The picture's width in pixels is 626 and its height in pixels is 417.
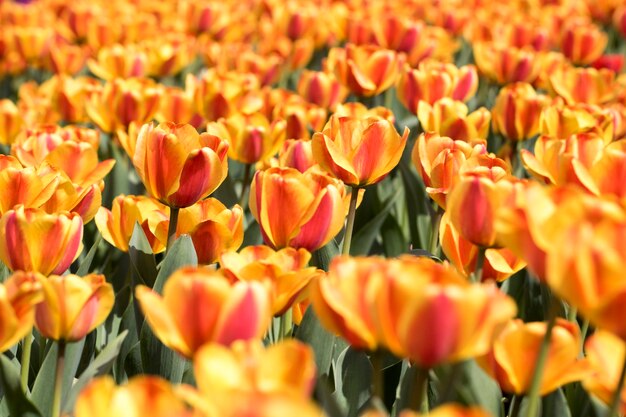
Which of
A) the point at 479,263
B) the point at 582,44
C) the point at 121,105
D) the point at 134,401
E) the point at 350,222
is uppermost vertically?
the point at 134,401

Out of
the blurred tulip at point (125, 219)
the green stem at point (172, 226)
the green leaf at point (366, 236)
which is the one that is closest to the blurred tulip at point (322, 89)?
the green leaf at point (366, 236)

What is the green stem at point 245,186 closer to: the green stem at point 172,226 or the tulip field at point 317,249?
the tulip field at point 317,249

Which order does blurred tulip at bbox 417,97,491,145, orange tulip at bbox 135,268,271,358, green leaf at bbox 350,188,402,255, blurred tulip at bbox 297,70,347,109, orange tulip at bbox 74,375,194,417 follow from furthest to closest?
blurred tulip at bbox 297,70,347,109, blurred tulip at bbox 417,97,491,145, green leaf at bbox 350,188,402,255, orange tulip at bbox 135,268,271,358, orange tulip at bbox 74,375,194,417

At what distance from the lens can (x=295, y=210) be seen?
58.5 inches

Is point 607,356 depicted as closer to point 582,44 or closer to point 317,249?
point 317,249

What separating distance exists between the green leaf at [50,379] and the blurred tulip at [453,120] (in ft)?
3.69

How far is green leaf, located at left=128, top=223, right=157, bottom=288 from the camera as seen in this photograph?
1.70 m

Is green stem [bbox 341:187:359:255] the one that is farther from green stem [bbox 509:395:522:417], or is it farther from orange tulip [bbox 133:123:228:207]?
green stem [bbox 509:395:522:417]

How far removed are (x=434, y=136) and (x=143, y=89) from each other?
1087mm

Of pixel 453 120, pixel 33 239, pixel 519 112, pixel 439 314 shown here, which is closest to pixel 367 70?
pixel 519 112

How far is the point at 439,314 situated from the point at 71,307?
1.77ft

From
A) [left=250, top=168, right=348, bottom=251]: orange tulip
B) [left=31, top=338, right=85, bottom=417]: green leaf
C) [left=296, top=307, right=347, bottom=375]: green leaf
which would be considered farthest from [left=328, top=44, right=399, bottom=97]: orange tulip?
[left=31, top=338, right=85, bottom=417]: green leaf

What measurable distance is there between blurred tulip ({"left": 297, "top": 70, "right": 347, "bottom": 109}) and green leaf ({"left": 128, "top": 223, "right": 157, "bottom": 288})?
1.24 metres

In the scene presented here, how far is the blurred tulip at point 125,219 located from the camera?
175 centimetres
